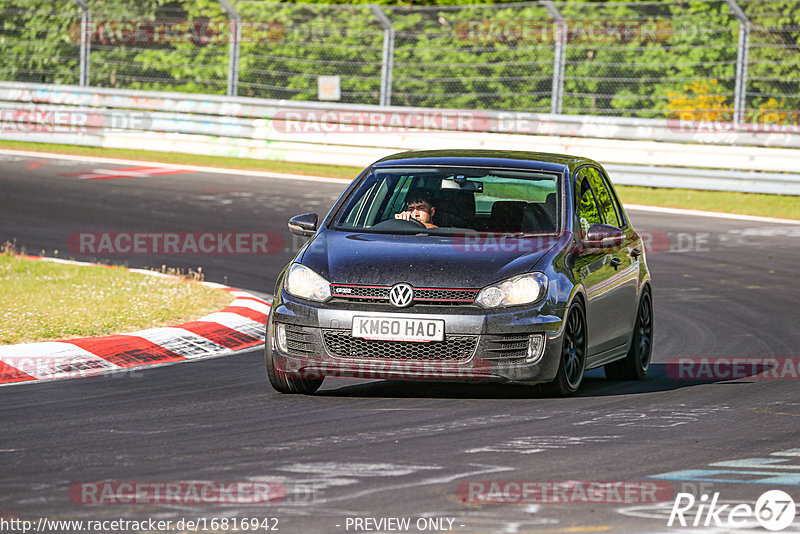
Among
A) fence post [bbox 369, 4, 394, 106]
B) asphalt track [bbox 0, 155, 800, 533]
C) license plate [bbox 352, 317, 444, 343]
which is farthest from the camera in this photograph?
fence post [bbox 369, 4, 394, 106]

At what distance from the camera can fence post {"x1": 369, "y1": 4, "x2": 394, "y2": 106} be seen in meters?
24.0

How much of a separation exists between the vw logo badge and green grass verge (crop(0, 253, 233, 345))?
2.85 metres

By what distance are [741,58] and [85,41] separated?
1151 cm

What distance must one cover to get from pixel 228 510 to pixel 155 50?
21806mm

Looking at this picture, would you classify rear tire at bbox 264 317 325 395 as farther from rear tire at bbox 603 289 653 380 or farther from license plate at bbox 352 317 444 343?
rear tire at bbox 603 289 653 380

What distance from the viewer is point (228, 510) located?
5555mm

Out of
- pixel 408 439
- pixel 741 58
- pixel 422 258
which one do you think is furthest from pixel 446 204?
pixel 741 58

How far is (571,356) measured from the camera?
27.8 feet

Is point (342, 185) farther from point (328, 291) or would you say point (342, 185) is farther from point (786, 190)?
point (328, 291)

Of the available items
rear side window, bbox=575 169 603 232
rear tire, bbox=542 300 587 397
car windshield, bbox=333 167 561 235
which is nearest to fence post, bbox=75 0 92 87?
car windshield, bbox=333 167 561 235

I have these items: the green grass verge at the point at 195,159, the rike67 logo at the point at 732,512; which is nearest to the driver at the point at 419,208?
the rike67 logo at the point at 732,512

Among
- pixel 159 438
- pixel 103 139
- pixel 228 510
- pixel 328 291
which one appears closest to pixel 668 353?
pixel 328 291

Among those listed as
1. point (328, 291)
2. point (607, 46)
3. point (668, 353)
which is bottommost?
point (668, 353)

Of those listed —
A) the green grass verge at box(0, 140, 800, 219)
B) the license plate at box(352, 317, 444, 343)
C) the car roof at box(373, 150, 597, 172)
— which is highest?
the car roof at box(373, 150, 597, 172)
